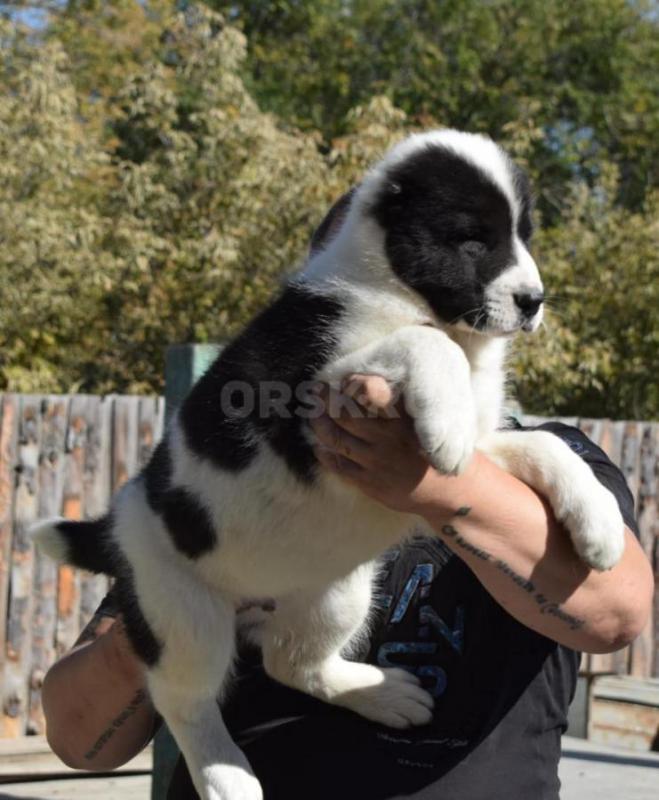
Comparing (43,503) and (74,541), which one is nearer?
(74,541)

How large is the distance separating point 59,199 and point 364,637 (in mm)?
9718

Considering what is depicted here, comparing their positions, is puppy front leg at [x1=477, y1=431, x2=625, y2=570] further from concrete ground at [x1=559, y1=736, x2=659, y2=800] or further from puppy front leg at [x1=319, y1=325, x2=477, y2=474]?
concrete ground at [x1=559, y1=736, x2=659, y2=800]

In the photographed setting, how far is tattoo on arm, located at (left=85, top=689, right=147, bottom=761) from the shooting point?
8.73 ft

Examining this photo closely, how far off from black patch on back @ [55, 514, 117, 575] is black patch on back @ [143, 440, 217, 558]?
19 centimetres

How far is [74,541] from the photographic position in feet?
9.23

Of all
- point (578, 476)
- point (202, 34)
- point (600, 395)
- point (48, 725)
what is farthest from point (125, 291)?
point (578, 476)

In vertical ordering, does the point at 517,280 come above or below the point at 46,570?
above

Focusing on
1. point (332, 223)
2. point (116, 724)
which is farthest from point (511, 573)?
point (116, 724)

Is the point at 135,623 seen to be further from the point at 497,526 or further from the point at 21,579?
the point at 21,579

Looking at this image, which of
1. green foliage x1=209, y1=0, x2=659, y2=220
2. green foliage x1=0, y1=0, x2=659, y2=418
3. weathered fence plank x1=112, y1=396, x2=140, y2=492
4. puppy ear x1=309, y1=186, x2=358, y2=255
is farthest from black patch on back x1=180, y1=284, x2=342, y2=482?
green foliage x1=209, y1=0, x2=659, y2=220

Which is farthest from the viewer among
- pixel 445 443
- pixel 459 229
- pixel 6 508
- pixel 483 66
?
pixel 483 66

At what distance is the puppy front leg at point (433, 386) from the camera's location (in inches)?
76.6

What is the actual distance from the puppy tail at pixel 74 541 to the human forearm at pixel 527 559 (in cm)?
95

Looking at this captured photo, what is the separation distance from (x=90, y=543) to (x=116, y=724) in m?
0.41
